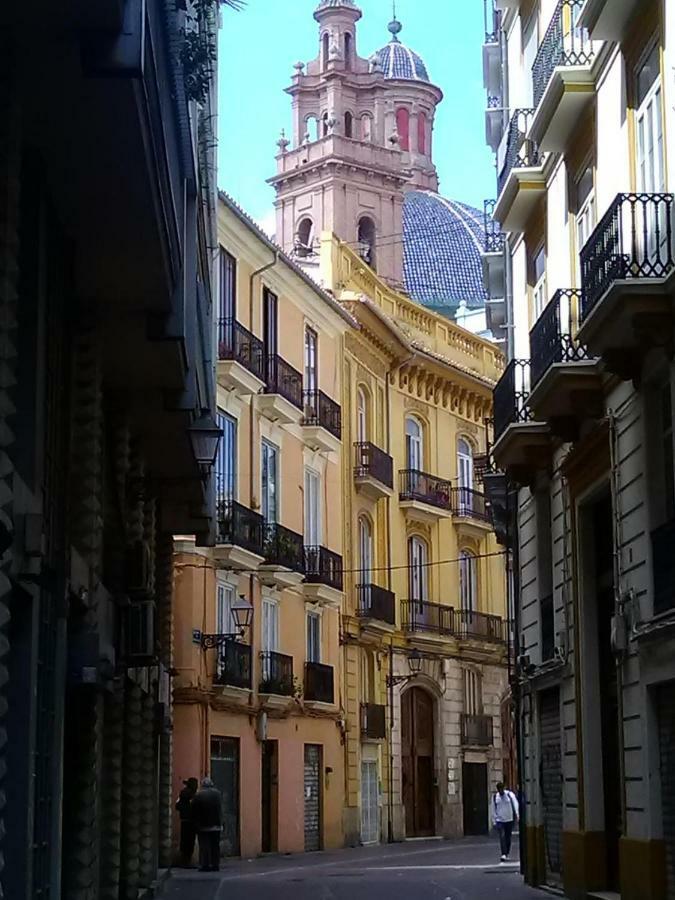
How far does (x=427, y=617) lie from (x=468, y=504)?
4668 mm

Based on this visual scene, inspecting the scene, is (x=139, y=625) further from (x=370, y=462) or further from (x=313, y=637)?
(x=370, y=462)

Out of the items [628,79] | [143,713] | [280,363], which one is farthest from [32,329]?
[280,363]

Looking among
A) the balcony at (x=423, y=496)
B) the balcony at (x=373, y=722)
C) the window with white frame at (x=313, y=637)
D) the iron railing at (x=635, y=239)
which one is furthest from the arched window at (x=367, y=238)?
the iron railing at (x=635, y=239)

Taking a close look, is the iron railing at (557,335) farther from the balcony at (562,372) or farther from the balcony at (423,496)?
the balcony at (423,496)

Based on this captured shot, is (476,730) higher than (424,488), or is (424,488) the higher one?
(424,488)

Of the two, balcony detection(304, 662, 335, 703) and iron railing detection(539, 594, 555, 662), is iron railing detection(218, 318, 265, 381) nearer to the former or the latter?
balcony detection(304, 662, 335, 703)

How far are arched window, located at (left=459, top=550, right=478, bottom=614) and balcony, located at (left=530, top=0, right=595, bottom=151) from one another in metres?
29.9

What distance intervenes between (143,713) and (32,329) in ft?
33.8

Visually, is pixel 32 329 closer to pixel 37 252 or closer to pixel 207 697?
pixel 37 252

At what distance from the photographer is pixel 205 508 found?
24.2 m

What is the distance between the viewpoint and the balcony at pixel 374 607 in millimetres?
43000

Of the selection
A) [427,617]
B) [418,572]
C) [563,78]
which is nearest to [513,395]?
[563,78]

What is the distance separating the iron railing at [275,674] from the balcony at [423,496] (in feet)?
35.0

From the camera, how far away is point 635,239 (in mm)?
15797
